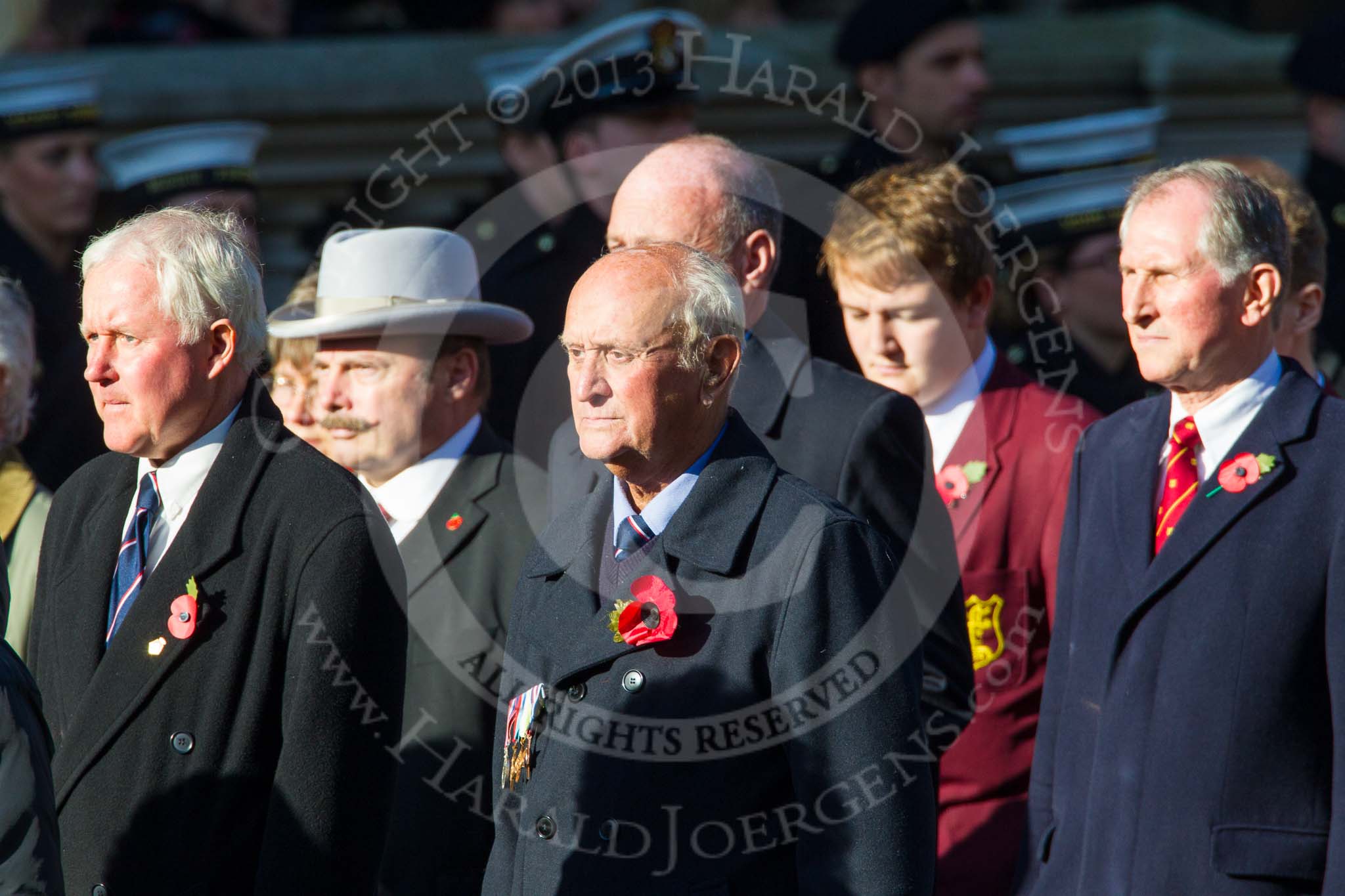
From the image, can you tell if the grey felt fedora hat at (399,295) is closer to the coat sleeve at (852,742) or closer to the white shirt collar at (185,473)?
the white shirt collar at (185,473)

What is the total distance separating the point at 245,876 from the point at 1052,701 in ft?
5.36

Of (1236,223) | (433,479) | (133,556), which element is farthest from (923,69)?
(133,556)

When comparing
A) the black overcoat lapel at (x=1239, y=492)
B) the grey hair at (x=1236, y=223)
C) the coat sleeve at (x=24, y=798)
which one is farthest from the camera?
the grey hair at (x=1236, y=223)

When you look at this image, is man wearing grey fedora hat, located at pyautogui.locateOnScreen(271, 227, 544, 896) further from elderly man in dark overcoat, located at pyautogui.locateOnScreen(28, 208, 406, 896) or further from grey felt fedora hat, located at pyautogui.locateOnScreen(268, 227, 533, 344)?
elderly man in dark overcoat, located at pyautogui.locateOnScreen(28, 208, 406, 896)

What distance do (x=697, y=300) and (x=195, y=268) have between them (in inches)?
38.6

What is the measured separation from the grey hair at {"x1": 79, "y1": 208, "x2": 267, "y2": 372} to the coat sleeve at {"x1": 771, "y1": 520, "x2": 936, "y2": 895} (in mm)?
1230

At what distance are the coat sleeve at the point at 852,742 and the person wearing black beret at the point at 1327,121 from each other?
4.13 meters

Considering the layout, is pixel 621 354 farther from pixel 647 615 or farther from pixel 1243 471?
pixel 1243 471

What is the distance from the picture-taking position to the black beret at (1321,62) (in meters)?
7.05

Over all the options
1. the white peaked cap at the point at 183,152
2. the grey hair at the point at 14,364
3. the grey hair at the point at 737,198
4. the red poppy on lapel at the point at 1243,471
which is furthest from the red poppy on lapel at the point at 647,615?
the white peaked cap at the point at 183,152

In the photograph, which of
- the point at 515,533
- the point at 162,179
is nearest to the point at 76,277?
the point at 162,179

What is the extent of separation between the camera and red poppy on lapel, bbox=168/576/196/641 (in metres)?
3.30

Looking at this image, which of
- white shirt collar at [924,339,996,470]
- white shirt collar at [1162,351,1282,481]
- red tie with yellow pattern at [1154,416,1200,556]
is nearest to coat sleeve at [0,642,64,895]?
red tie with yellow pattern at [1154,416,1200,556]

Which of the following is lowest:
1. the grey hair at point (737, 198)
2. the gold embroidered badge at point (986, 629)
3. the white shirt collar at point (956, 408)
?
the gold embroidered badge at point (986, 629)
